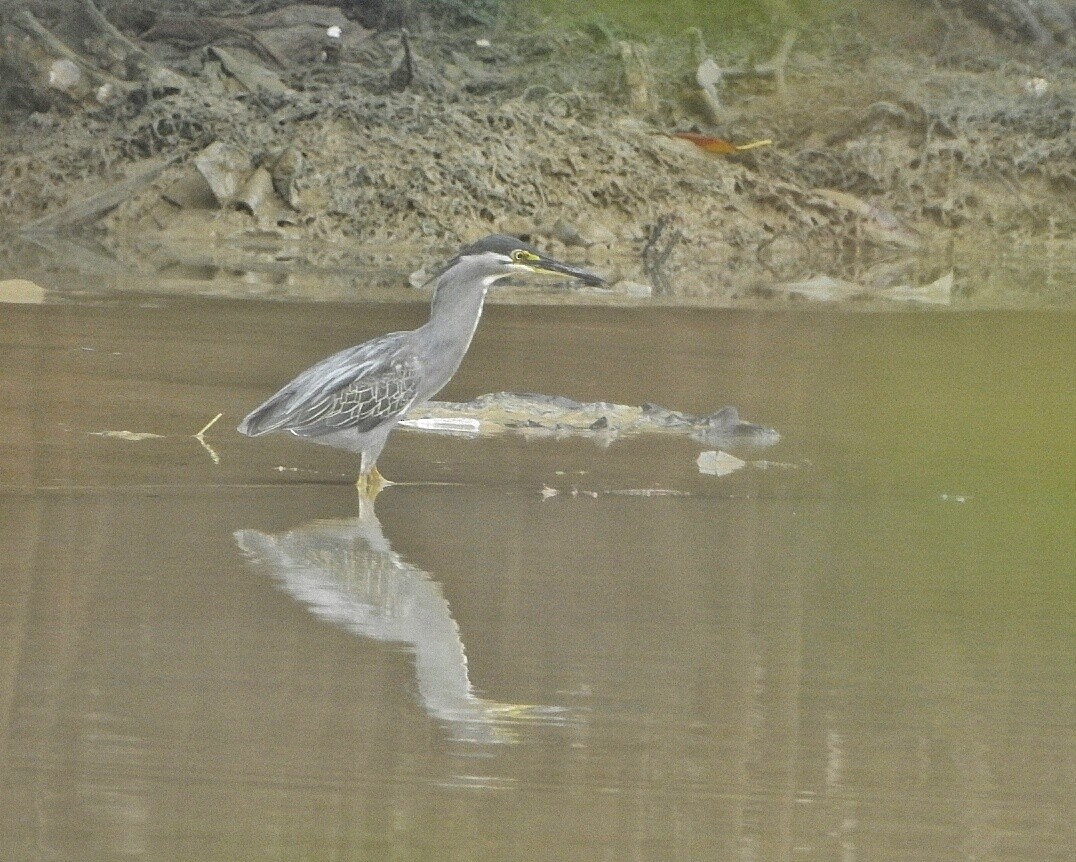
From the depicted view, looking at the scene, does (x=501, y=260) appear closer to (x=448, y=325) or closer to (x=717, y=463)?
(x=448, y=325)

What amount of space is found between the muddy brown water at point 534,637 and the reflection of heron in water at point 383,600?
0.04ft

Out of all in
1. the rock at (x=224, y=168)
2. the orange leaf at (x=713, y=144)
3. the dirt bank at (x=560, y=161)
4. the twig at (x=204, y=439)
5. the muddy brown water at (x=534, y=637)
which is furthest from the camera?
the orange leaf at (x=713, y=144)

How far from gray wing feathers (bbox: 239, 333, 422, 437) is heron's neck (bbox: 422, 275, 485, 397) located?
0.11 meters

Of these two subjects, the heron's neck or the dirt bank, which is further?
the dirt bank

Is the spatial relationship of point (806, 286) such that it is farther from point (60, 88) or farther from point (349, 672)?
point (349, 672)

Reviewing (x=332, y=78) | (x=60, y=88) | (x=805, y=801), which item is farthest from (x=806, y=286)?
(x=805, y=801)

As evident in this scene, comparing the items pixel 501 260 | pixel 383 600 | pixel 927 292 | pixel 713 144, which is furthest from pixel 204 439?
pixel 713 144

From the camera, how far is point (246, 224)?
17.2 metres

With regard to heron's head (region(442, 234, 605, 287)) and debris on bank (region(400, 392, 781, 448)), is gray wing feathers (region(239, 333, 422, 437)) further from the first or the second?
debris on bank (region(400, 392, 781, 448))

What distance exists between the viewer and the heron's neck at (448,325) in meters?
7.52

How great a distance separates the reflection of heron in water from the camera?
4590mm

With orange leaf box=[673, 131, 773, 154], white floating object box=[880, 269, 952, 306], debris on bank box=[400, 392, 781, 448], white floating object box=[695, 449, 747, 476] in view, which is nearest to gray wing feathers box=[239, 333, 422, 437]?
debris on bank box=[400, 392, 781, 448]

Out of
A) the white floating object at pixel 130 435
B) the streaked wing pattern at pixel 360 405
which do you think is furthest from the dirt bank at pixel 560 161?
the streaked wing pattern at pixel 360 405

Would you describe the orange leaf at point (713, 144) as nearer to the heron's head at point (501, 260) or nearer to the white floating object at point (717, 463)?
the white floating object at point (717, 463)
